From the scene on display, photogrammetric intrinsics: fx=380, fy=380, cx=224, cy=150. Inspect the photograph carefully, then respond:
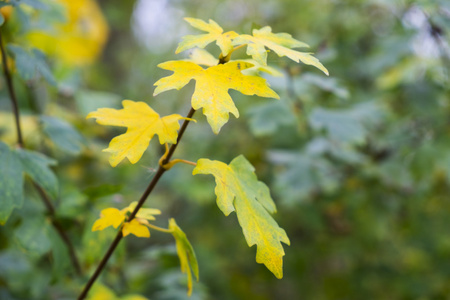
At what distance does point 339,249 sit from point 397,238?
0.69 meters

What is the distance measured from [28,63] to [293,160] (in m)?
1.13

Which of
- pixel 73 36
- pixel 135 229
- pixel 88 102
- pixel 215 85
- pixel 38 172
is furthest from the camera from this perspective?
pixel 73 36

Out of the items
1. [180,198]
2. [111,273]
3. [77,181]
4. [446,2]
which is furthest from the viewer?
[180,198]

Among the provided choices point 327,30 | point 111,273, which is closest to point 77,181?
point 111,273

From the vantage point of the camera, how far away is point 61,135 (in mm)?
1084

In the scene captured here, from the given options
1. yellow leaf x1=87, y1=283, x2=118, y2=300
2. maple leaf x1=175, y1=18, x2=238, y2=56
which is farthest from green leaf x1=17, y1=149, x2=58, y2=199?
maple leaf x1=175, y1=18, x2=238, y2=56

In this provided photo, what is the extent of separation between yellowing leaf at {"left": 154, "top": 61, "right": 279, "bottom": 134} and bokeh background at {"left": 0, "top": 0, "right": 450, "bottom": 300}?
0.45 meters

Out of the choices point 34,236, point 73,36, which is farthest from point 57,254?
point 73,36

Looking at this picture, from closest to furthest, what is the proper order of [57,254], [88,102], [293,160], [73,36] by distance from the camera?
[57,254] < [88,102] < [293,160] < [73,36]

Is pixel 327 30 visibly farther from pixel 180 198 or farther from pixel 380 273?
pixel 180 198

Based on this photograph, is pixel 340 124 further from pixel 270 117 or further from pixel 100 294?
pixel 100 294

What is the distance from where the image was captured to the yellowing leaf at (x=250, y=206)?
2.08 ft

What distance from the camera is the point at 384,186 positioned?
6.07 feet

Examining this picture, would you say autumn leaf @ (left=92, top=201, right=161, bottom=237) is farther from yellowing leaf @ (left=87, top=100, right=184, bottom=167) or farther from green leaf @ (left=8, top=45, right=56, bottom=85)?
green leaf @ (left=8, top=45, right=56, bottom=85)
